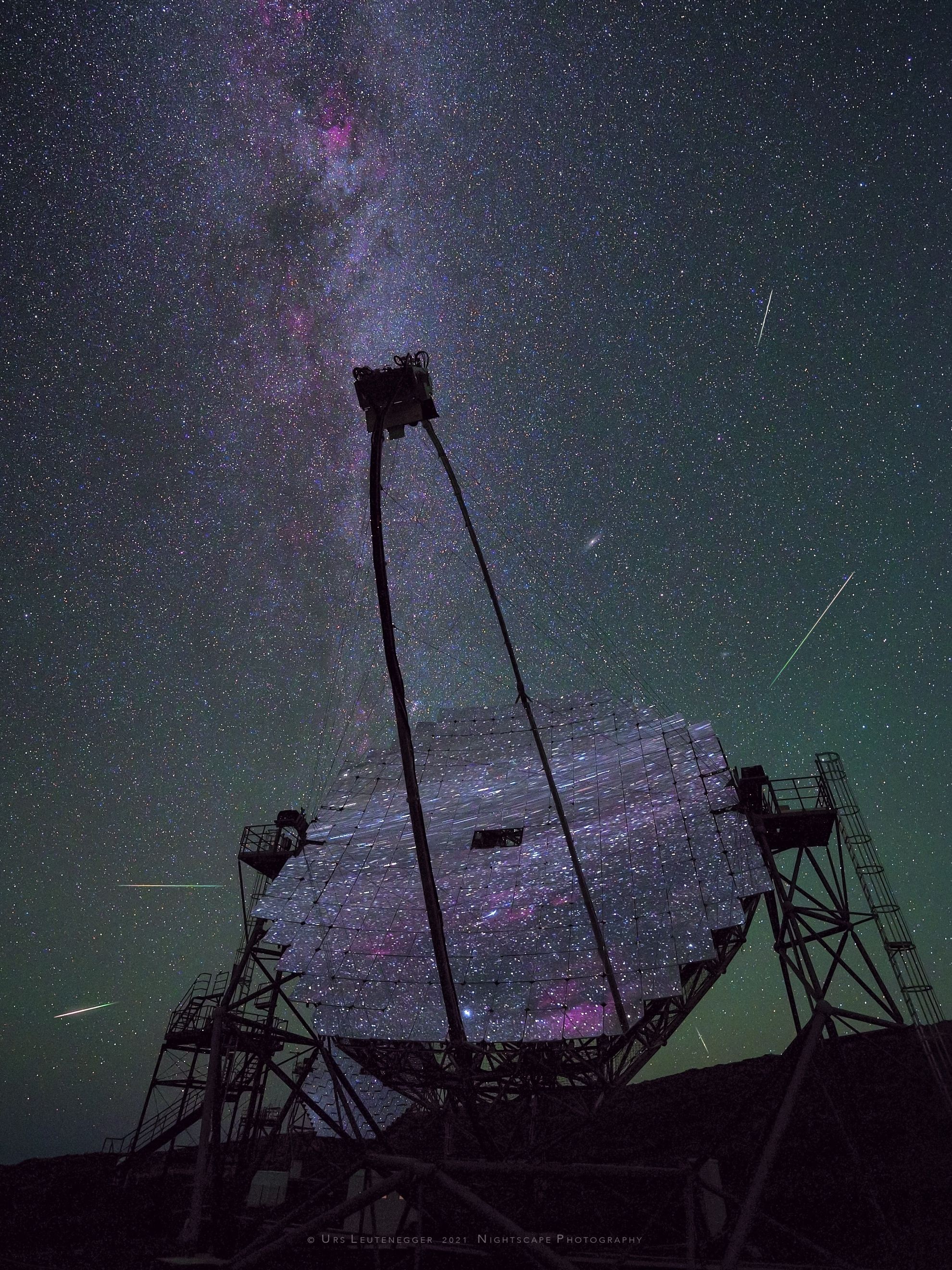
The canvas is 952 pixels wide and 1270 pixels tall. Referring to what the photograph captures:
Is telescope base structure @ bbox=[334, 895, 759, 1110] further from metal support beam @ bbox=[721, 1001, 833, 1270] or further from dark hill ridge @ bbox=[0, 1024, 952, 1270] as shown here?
metal support beam @ bbox=[721, 1001, 833, 1270]

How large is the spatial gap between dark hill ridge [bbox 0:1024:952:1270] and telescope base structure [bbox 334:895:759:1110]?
637mm

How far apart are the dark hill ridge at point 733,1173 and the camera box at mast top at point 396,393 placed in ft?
33.6

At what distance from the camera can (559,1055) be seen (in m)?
11.6

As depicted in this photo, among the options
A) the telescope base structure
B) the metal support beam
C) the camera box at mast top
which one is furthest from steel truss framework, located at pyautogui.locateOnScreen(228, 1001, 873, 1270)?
the camera box at mast top

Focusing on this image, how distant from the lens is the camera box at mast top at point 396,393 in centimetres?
1186

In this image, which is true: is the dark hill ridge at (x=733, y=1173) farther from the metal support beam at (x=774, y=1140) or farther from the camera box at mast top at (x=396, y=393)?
the camera box at mast top at (x=396, y=393)

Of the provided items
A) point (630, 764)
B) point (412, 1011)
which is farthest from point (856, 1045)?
point (412, 1011)

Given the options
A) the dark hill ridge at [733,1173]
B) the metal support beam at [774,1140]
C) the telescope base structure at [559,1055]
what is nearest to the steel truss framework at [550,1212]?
the metal support beam at [774,1140]

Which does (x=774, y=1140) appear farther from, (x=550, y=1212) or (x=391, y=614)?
(x=550, y=1212)

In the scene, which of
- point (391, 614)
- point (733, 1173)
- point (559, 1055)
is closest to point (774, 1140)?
point (559, 1055)

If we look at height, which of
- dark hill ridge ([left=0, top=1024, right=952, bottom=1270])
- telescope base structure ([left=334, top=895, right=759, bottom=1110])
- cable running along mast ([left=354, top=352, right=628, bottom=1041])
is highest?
cable running along mast ([left=354, top=352, right=628, bottom=1041])

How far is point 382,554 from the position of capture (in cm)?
1073

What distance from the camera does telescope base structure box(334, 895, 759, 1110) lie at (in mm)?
11406

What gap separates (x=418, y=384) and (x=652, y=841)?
26.2ft
